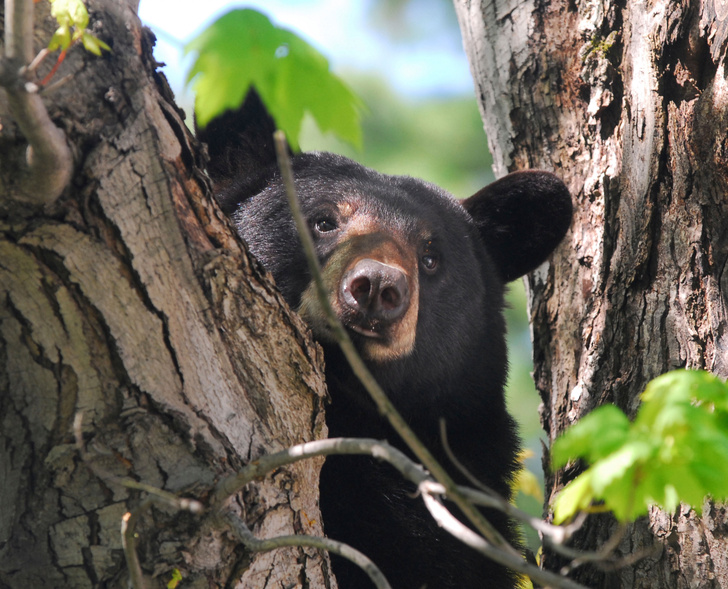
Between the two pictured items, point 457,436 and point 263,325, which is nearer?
point 263,325

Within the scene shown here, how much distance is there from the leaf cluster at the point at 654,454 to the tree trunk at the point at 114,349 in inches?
42.5

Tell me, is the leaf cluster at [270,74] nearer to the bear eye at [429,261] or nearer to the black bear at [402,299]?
the black bear at [402,299]

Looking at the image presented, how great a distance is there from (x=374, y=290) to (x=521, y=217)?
1789mm

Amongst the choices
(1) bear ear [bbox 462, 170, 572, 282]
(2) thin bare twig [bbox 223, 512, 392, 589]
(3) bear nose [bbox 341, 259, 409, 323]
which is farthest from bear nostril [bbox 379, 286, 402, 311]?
(2) thin bare twig [bbox 223, 512, 392, 589]

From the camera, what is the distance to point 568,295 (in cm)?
390

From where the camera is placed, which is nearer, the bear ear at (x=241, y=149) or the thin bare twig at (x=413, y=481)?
the thin bare twig at (x=413, y=481)

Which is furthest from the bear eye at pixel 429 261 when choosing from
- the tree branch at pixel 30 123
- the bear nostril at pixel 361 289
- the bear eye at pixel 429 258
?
the tree branch at pixel 30 123

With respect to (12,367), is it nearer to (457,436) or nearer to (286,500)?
(286,500)

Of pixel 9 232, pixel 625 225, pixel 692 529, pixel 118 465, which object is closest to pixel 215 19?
pixel 9 232

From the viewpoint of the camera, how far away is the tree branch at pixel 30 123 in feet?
5.46

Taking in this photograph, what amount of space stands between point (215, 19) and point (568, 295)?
7.80 feet

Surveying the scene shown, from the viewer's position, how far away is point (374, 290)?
3.26m

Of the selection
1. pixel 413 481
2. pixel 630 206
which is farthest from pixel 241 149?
pixel 413 481

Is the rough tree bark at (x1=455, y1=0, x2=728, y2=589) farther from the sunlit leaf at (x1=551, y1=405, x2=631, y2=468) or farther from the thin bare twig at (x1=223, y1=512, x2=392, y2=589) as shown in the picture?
the thin bare twig at (x1=223, y1=512, x2=392, y2=589)
